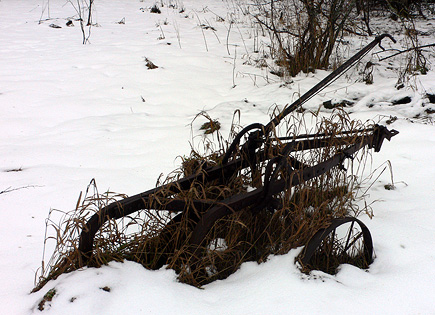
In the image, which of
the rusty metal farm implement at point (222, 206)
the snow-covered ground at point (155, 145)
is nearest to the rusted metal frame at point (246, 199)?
the rusty metal farm implement at point (222, 206)

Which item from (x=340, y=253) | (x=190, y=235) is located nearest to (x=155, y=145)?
(x=190, y=235)

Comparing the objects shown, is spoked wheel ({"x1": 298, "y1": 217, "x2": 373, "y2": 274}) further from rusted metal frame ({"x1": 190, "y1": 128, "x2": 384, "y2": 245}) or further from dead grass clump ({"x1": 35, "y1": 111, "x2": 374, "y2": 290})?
rusted metal frame ({"x1": 190, "y1": 128, "x2": 384, "y2": 245})

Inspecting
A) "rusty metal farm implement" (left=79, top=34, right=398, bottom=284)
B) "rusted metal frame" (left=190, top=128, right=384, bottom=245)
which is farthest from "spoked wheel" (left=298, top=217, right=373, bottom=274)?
"rusted metal frame" (left=190, top=128, right=384, bottom=245)

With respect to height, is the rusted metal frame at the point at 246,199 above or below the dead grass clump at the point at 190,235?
above

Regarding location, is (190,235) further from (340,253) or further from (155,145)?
(155,145)

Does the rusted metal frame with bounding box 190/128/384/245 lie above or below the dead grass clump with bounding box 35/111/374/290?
above

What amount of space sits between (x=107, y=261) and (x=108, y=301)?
0.77 ft

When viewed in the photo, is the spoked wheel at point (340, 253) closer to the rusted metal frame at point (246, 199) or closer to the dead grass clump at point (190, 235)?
the dead grass clump at point (190, 235)

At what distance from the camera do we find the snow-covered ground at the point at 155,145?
1.54 meters

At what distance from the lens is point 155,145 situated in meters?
3.39

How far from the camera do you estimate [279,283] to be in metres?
1.62

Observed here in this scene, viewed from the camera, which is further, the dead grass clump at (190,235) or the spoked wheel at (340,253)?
the spoked wheel at (340,253)

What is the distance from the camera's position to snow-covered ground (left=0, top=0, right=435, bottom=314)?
1537mm

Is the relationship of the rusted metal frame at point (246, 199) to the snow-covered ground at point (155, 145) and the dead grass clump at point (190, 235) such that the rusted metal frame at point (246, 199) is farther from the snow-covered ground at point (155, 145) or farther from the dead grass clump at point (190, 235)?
the snow-covered ground at point (155, 145)
